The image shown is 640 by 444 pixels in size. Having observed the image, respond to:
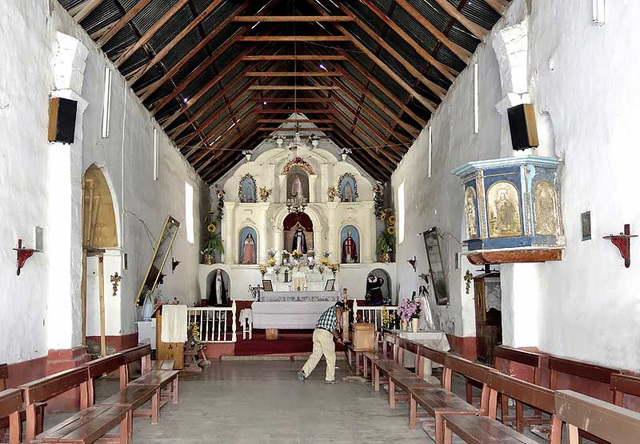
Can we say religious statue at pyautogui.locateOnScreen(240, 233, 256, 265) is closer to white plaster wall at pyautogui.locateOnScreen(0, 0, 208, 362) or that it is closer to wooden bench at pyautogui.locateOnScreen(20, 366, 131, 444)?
white plaster wall at pyautogui.locateOnScreen(0, 0, 208, 362)

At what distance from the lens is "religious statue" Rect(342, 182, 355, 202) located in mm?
25562

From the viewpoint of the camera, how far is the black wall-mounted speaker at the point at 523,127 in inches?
340

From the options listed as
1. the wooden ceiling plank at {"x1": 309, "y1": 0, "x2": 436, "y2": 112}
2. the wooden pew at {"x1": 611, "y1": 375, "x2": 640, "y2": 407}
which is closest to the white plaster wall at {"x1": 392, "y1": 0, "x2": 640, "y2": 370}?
the wooden pew at {"x1": 611, "y1": 375, "x2": 640, "y2": 407}

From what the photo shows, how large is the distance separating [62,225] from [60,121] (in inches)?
55.8

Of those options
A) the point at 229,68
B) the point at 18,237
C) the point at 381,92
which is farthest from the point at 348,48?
the point at 18,237

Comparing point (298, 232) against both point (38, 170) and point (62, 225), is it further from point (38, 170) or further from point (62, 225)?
point (38, 170)

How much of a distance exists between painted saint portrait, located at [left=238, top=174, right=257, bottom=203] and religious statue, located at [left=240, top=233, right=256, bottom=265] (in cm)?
131

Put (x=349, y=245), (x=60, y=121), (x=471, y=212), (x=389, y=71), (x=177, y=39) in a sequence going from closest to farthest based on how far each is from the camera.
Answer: (x=471, y=212)
(x=60, y=121)
(x=177, y=39)
(x=389, y=71)
(x=349, y=245)

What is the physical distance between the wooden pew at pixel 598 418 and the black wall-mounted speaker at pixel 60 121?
7.27 m

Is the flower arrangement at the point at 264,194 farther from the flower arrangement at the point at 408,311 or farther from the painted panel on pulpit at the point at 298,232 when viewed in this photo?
the flower arrangement at the point at 408,311

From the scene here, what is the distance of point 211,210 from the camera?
25.4 meters

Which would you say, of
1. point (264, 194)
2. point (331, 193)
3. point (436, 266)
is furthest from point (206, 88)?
point (331, 193)

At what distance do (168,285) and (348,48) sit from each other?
777 cm

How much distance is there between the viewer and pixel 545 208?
26.0 ft
